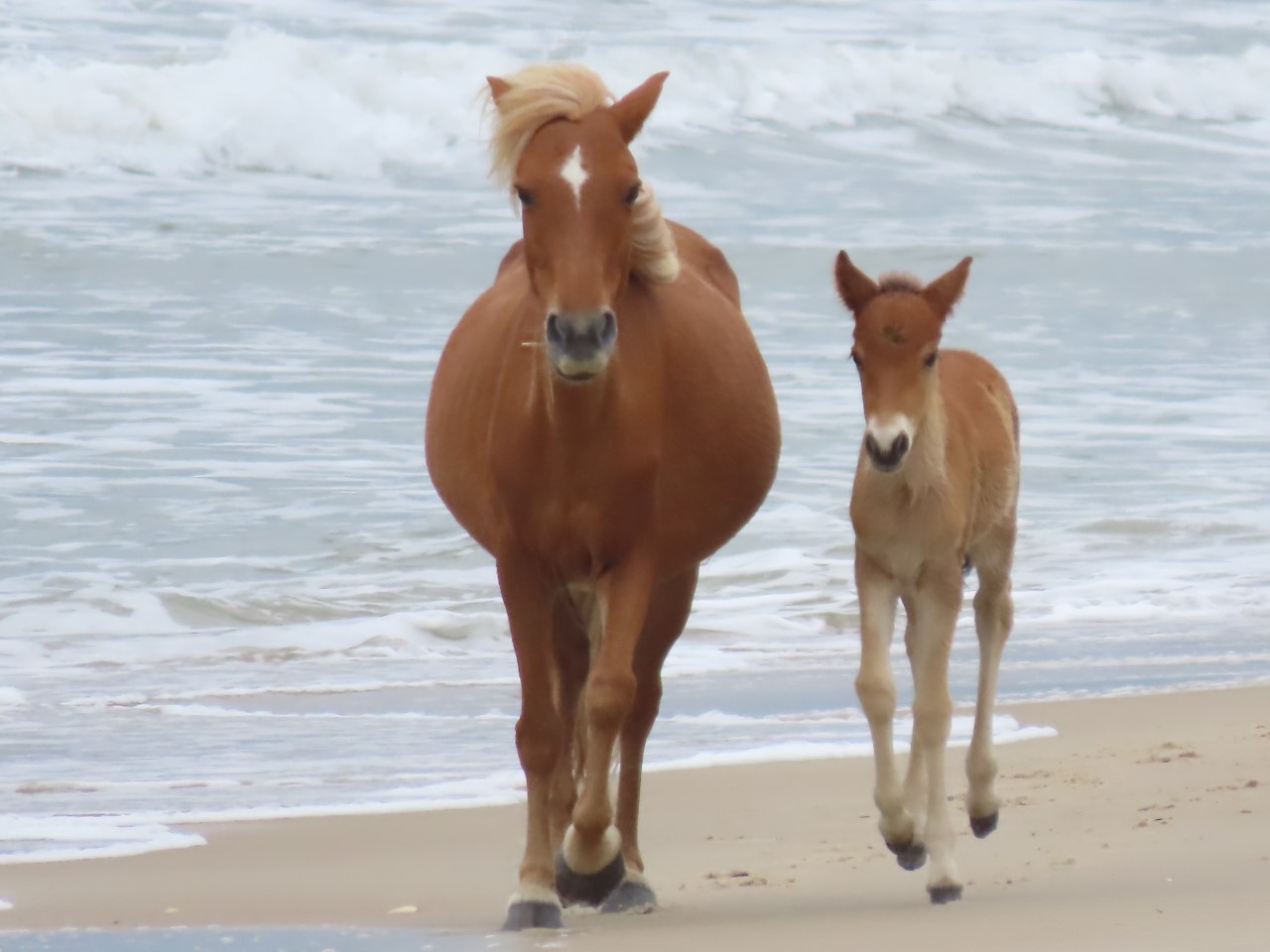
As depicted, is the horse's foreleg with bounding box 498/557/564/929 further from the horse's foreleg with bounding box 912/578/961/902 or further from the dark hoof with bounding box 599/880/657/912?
the horse's foreleg with bounding box 912/578/961/902

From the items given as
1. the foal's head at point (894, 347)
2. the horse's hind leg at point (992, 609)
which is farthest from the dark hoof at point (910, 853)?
the foal's head at point (894, 347)

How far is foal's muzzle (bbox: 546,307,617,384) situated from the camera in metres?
4.44

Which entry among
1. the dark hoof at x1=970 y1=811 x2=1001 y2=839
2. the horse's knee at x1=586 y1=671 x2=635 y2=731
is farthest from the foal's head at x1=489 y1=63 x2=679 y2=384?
the dark hoof at x1=970 y1=811 x2=1001 y2=839

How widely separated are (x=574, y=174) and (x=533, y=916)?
5.38 feet

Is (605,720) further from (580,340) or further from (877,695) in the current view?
(580,340)

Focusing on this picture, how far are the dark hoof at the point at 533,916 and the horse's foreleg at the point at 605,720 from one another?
0.47ft

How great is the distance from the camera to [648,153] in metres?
27.8

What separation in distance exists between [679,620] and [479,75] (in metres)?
25.8

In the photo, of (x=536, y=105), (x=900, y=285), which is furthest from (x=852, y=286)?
(x=536, y=105)

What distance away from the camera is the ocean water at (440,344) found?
25.3ft

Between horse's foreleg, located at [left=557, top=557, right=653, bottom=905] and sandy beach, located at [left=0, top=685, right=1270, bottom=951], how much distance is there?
4.8 inches

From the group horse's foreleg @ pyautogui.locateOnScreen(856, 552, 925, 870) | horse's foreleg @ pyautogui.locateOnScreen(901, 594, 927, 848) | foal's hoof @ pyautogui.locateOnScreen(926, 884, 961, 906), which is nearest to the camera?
foal's hoof @ pyautogui.locateOnScreen(926, 884, 961, 906)

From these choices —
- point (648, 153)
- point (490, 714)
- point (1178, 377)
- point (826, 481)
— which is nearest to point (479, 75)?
point (648, 153)

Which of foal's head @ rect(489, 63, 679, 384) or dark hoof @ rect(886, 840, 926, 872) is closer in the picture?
foal's head @ rect(489, 63, 679, 384)
